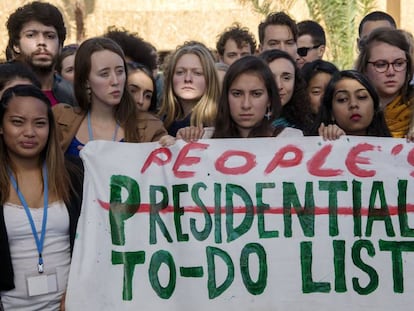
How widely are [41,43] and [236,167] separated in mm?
1719

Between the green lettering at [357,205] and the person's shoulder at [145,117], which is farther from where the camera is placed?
the person's shoulder at [145,117]

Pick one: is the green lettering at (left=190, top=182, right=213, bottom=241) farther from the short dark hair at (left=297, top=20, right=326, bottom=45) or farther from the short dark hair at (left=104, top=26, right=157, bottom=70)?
the short dark hair at (left=297, top=20, right=326, bottom=45)

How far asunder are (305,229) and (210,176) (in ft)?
1.58

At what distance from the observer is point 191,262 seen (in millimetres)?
4055

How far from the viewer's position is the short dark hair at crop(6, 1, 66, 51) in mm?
5359

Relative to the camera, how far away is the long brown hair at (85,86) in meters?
4.49

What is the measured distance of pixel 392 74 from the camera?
501 cm

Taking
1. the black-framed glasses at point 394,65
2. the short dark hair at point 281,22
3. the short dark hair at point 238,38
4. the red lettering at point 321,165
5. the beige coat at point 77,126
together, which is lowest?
the red lettering at point 321,165

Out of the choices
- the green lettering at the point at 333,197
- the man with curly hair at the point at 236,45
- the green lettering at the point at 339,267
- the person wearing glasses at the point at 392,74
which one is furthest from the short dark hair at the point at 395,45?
the man with curly hair at the point at 236,45

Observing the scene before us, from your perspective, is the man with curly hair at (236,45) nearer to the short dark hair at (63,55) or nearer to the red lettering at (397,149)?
the short dark hair at (63,55)

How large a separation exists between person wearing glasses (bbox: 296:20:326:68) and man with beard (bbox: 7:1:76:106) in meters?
2.33

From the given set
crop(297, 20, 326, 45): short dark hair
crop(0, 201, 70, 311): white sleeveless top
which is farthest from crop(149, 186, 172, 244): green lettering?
crop(297, 20, 326, 45): short dark hair

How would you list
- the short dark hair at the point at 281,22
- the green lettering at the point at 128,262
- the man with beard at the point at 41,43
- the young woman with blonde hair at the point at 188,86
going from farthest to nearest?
the short dark hair at the point at 281,22 < the man with beard at the point at 41,43 < the young woman with blonde hair at the point at 188,86 < the green lettering at the point at 128,262

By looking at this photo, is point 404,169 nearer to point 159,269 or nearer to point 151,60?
point 159,269
